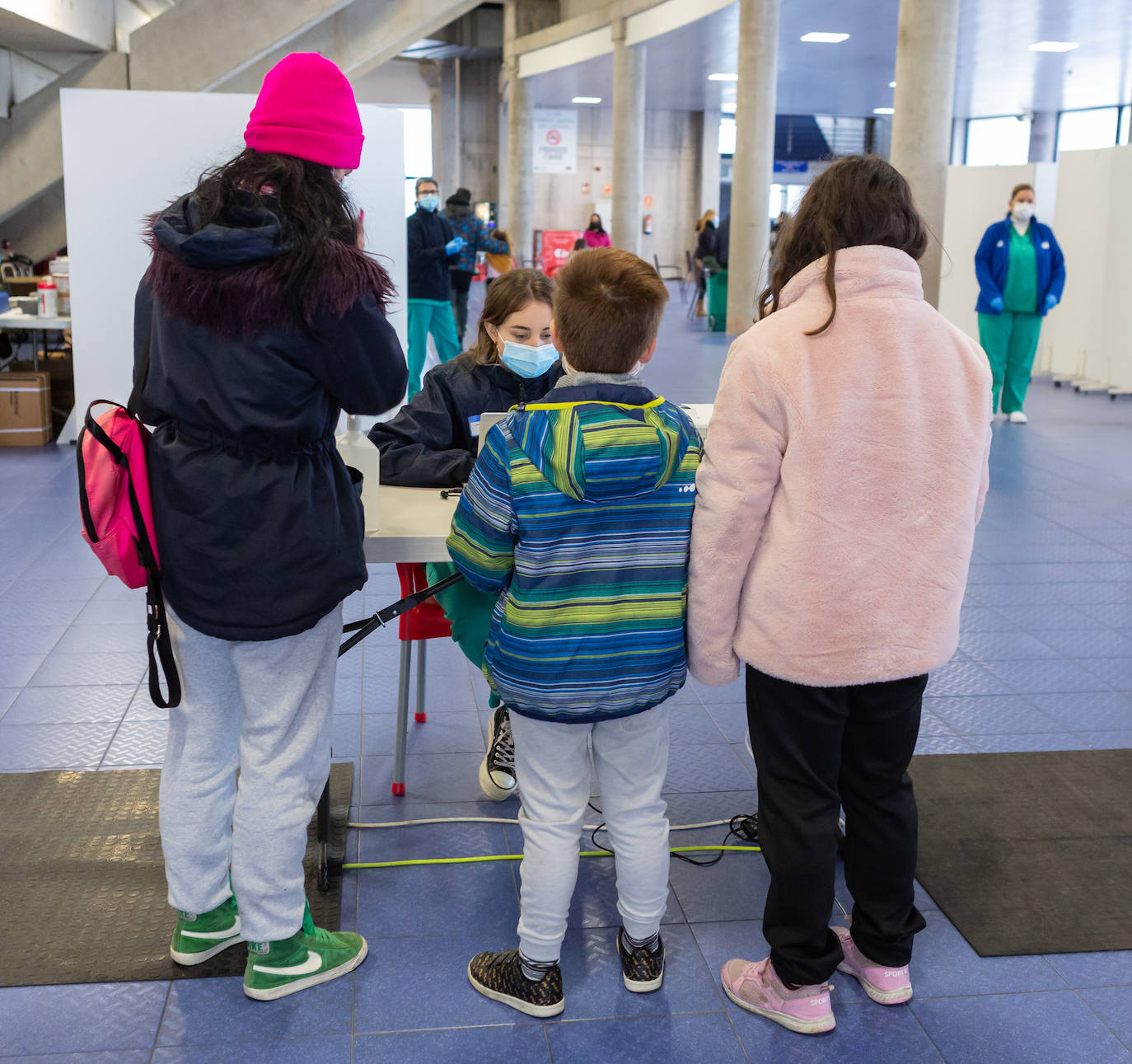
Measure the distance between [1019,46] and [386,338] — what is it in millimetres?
14243

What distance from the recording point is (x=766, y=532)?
5.68ft

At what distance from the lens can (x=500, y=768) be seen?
264 cm

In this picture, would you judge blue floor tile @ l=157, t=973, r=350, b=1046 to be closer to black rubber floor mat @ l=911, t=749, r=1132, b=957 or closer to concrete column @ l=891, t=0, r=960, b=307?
black rubber floor mat @ l=911, t=749, r=1132, b=957

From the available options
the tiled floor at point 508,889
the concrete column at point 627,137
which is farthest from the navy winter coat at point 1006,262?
the concrete column at point 627,137

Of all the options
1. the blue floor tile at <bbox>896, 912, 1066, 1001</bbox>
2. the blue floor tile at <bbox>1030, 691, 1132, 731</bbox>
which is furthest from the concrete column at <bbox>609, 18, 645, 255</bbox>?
the blue floor tile at <bbox>896, 912, 1066, 1001</bbox>

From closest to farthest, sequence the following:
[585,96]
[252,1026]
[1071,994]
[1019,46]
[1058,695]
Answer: [252,1026] < [1071,994] < [1058,695] < [1019,46] < [585,96]

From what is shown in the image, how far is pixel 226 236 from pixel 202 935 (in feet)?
3.82

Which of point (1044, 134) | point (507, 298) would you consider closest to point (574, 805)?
point (507, 298)

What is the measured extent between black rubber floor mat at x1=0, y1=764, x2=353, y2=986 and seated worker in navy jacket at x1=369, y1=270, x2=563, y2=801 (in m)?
0.42

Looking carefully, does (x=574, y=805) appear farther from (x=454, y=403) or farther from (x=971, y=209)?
(x=971, y=209)

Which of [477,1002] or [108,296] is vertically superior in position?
[108,296]

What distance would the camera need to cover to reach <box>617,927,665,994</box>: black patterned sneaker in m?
1.96

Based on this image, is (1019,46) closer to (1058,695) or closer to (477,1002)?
(1058,695)

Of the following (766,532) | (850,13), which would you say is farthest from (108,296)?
(850,13)
